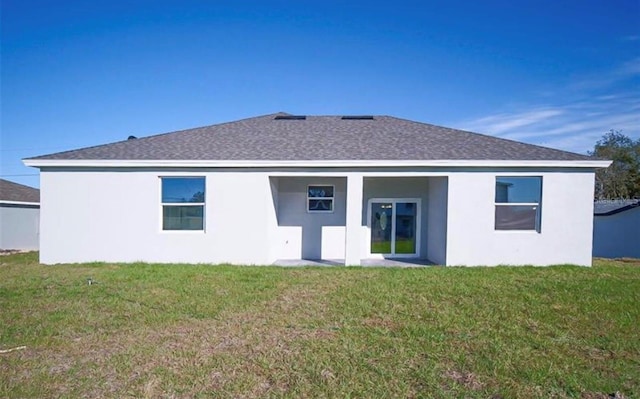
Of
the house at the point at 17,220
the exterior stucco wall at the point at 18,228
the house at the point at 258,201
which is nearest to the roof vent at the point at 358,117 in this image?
the house at the point at 258,201

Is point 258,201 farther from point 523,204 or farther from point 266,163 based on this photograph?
point 523,204

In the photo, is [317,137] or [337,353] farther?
[317,137]

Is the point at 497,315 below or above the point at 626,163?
below

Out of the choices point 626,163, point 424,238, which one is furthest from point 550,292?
point 626,163

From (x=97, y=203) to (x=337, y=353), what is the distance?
10018 mm

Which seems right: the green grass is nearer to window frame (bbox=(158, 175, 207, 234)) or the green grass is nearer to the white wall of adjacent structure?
the white wall of adjacent structure

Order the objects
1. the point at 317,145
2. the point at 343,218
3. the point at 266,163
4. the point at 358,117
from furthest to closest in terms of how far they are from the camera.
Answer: the point at 358,117 → the point at 343,218 → the point at 317,145 → the point at 266,163

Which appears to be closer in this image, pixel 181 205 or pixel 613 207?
pixel 181 205

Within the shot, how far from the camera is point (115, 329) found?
5.65 m

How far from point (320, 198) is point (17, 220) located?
1849 centimetres

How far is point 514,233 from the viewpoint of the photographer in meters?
11.3

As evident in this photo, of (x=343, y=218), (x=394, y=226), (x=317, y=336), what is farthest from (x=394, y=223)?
(x=317, y=336)

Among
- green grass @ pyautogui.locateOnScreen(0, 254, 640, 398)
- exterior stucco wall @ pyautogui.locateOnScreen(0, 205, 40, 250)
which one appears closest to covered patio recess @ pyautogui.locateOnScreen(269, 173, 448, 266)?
green grass @ pyautogui.locateOnScreen(0, 254, 640, 398)

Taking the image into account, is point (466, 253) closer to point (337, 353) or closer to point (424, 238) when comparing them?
point (424, 238)
